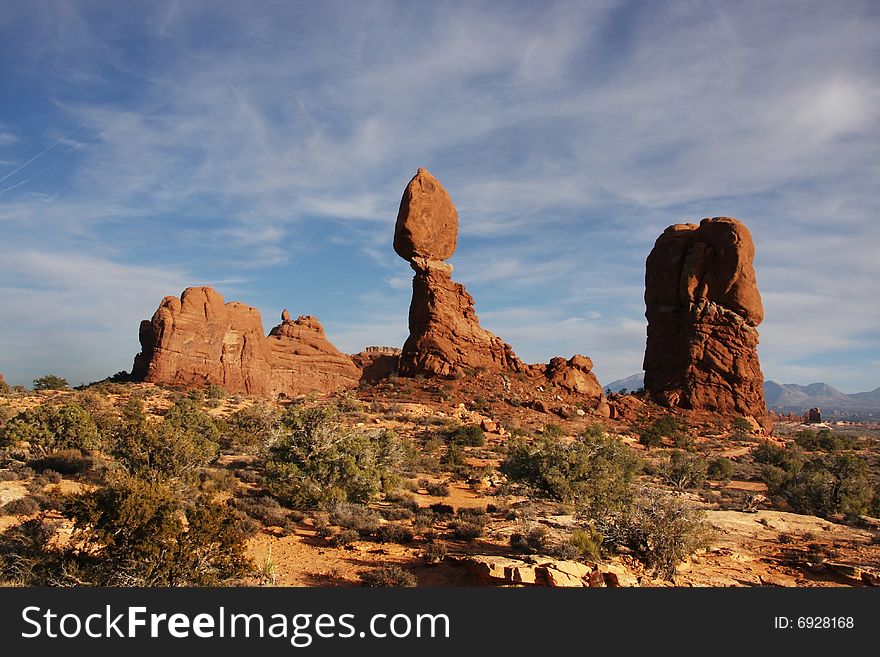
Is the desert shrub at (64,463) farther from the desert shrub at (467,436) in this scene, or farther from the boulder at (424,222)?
the boulder at (424,222)

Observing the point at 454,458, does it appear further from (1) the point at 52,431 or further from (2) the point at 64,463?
(1) the point at 52,431

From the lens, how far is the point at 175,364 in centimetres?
3812

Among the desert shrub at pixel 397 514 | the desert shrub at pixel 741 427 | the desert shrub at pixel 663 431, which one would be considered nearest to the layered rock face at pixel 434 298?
the desert shrub at pixel 663 431

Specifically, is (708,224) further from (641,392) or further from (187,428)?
(187,428)

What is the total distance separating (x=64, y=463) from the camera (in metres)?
15.4

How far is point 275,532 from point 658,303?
3659cm

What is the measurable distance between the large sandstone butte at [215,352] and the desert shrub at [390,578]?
1285 inches

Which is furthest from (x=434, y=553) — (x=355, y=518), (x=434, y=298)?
(x=434, y=298)

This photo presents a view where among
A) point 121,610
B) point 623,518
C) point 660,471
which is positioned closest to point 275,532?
point 121,610

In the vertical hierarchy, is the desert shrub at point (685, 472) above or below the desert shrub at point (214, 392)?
below

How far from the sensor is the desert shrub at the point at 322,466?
538 inches

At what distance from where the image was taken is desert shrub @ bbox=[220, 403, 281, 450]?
66.1ft

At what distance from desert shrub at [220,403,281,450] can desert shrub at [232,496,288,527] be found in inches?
181

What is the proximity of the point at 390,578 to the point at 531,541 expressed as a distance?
129 inches
